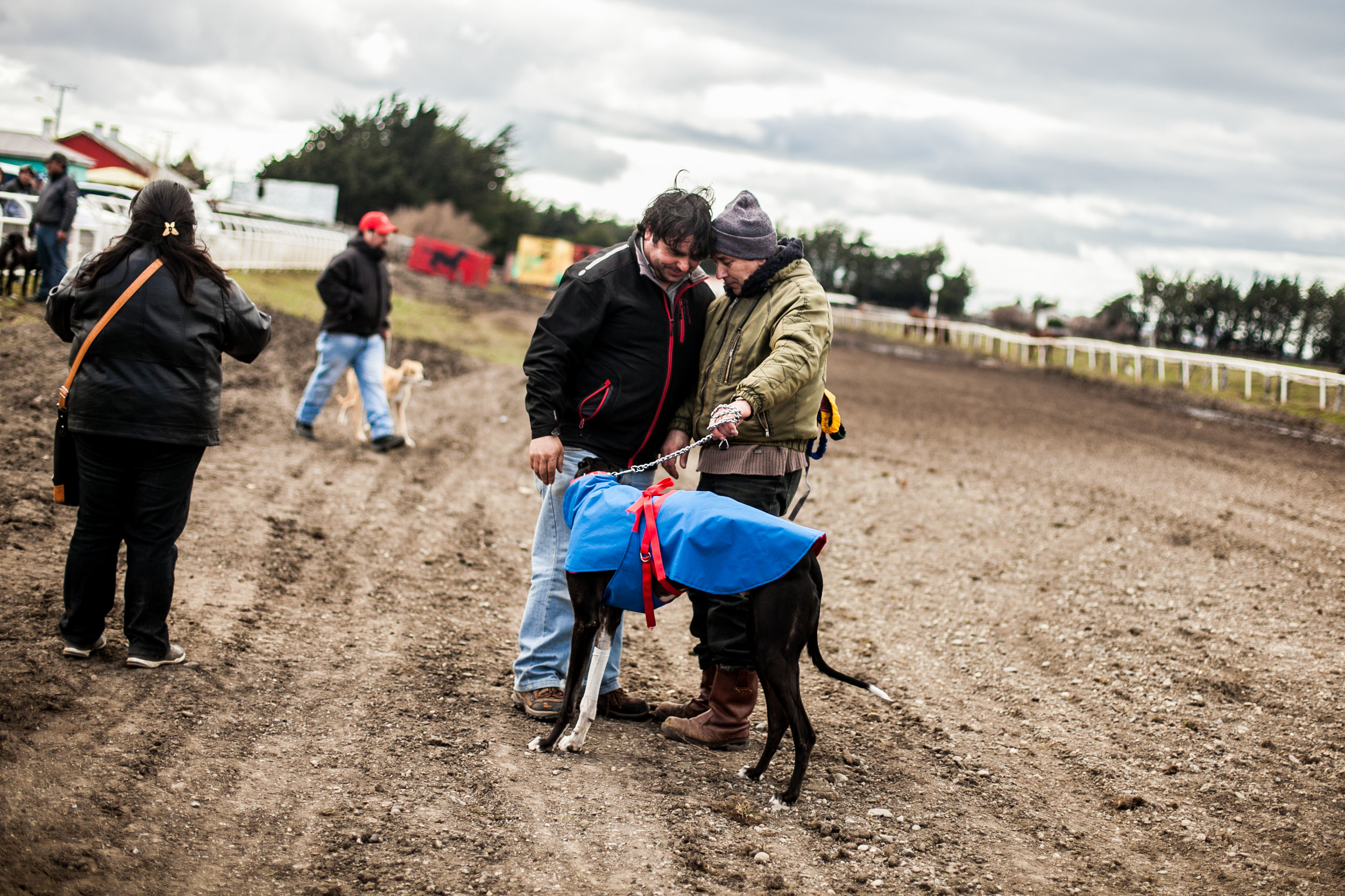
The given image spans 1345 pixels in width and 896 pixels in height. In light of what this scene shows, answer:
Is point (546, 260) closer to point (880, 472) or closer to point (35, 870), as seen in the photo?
point (880, 472)

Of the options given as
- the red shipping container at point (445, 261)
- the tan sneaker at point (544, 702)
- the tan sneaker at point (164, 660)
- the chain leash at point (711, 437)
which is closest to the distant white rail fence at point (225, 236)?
the tan sneaker at point (164, 660)

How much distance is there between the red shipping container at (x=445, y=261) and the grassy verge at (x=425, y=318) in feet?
35.1

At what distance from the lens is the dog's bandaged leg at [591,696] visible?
4.15 metres

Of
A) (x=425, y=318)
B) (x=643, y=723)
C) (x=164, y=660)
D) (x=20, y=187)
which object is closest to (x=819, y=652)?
(x=643, y=723)

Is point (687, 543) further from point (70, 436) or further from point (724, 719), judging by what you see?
point (70, 436)

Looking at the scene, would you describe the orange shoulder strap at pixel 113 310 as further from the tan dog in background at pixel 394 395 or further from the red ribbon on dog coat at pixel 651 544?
the tan dog in background at pixel 394 395

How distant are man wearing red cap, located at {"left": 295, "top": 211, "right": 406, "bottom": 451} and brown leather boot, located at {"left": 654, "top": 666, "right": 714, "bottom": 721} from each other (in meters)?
6.07

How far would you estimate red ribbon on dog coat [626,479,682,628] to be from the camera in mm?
3834

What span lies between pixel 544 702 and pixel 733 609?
103 centimetres

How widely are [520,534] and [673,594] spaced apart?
4329 mm

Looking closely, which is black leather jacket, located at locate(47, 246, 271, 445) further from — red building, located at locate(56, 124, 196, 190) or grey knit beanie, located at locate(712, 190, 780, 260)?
red building, located at locate(56, 124, 196, 190)

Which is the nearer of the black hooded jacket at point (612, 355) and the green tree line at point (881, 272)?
the black hooded jacket at point (612, 355)

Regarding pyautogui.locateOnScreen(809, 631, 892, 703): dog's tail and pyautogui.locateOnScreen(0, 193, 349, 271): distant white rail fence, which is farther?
pyautogui.locateOnScreen(0, 193, 349, 271): distant white rail fence

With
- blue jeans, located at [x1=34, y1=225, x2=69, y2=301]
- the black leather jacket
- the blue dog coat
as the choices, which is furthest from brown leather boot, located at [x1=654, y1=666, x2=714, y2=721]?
blue jeans, located at [x1=34, y1=225, x2=69, y2=301]
